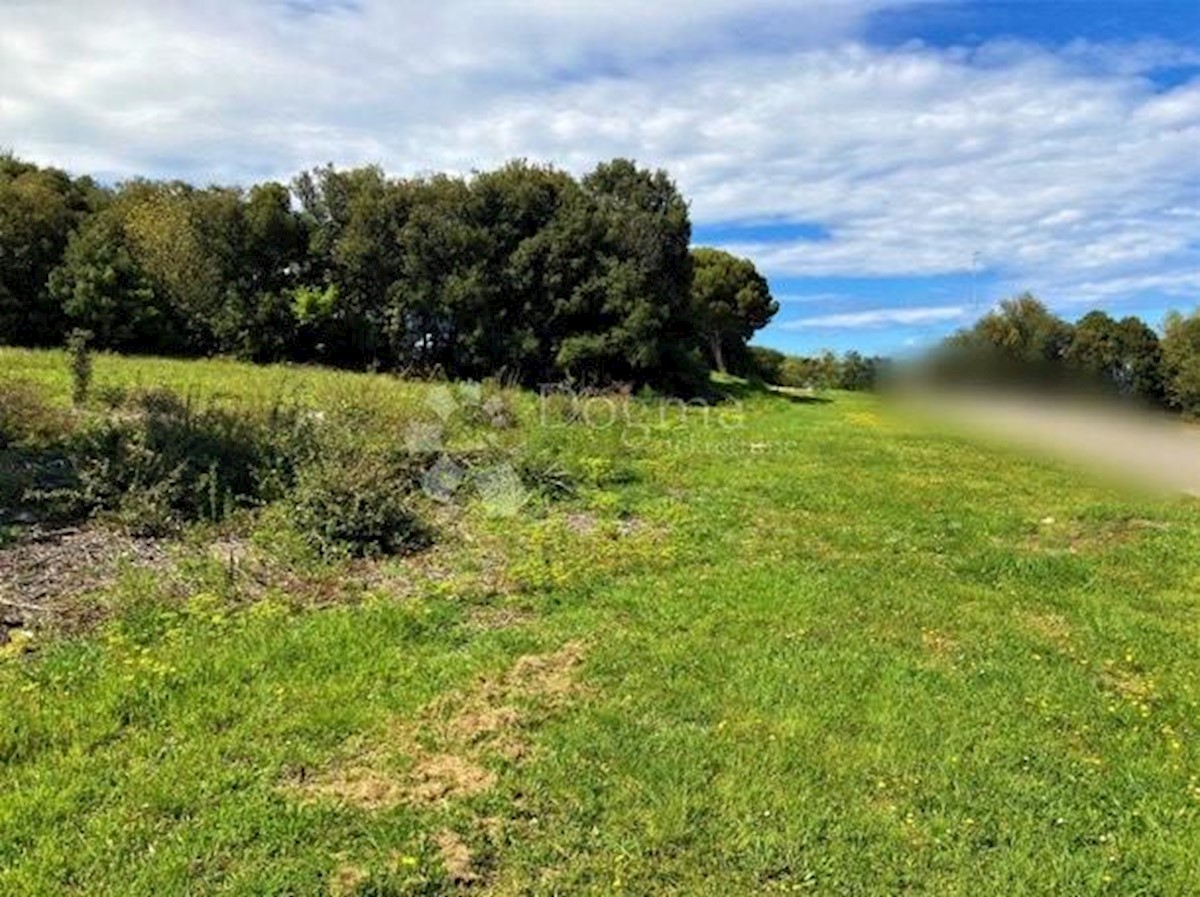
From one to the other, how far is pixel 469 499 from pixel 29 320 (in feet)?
84.9

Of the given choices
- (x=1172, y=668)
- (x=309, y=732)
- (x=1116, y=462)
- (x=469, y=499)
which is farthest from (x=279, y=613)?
(x=1116, y=462)

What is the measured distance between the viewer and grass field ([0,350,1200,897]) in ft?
11.6

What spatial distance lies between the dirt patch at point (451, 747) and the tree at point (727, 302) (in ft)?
144

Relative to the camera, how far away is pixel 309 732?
174 inches

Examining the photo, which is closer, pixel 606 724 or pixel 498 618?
pixel 606 724

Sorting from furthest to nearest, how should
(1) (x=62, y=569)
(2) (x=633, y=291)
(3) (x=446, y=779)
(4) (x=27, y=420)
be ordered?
(2) (x=633, y=291)
(4) (x=27, y=420)
(1) (x=62, y=569)
(3) (x=446, y=779)

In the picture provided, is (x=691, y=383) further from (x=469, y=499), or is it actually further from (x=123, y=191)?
(x=469, y=499)

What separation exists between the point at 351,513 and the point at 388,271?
27252mm

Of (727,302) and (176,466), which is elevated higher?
(727,302)

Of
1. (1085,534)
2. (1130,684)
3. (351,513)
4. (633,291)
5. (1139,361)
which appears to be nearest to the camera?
(1130,684)

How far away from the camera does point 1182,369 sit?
591 inches

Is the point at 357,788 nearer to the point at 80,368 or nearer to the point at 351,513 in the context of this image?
the point at 351,513

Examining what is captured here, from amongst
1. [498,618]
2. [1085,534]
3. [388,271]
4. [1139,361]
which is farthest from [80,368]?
[388,271]

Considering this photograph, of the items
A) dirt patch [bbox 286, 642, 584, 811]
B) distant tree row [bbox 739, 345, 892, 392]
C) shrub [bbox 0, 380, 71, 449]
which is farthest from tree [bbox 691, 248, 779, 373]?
dirt patch [bbox 286, 642, 584, 811]
